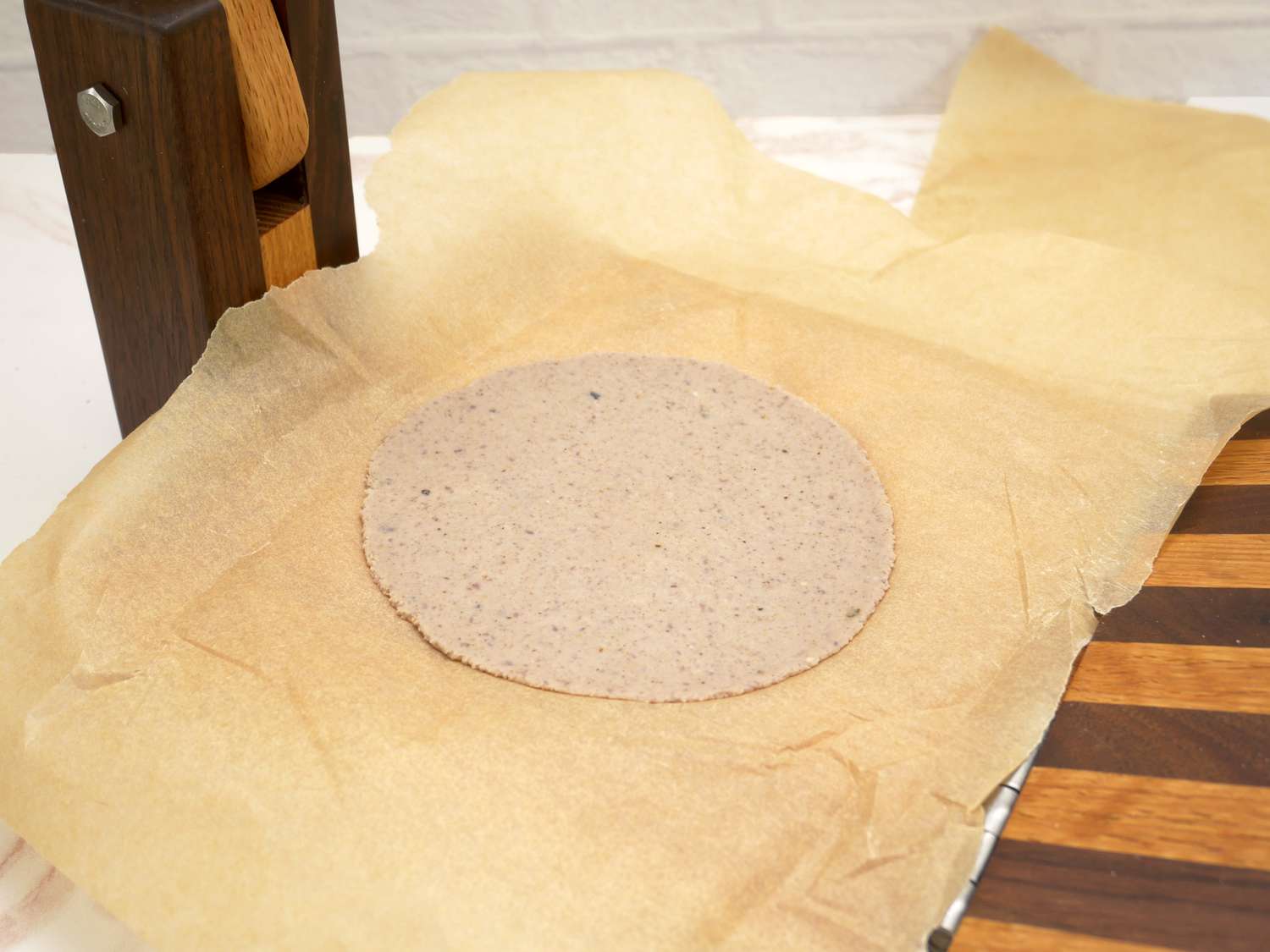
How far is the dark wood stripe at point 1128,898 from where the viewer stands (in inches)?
23.9

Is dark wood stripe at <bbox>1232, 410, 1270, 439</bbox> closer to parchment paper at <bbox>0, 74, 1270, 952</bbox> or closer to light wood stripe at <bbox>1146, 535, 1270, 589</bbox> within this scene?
parchment paper at <bbox>0, 74, 1270, 952</bbox>

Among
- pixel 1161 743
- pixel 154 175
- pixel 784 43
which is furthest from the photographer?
pixel 784 43

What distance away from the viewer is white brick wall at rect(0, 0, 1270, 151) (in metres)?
1.40

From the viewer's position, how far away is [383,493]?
868 millimetres

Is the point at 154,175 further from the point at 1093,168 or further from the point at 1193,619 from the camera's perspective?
the point at 1093,168

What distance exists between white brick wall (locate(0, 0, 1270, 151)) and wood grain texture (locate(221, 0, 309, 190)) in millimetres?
574

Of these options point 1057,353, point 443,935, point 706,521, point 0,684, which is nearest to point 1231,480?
point 1057,353

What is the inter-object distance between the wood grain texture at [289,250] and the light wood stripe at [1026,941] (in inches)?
24.4

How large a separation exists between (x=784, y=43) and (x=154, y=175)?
2.68ft

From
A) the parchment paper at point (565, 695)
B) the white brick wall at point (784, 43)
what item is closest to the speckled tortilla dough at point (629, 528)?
the parchment paper at point (565, 695)

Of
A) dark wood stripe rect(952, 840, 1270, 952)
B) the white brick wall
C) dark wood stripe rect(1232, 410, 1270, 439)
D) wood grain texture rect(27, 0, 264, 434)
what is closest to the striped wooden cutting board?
dark wood stripe rect(952, 840, 1270, 952)

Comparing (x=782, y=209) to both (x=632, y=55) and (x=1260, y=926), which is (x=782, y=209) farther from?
(x=1260, y=926)

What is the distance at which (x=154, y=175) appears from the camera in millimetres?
811

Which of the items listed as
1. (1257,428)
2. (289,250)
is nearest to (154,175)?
(289,250)
